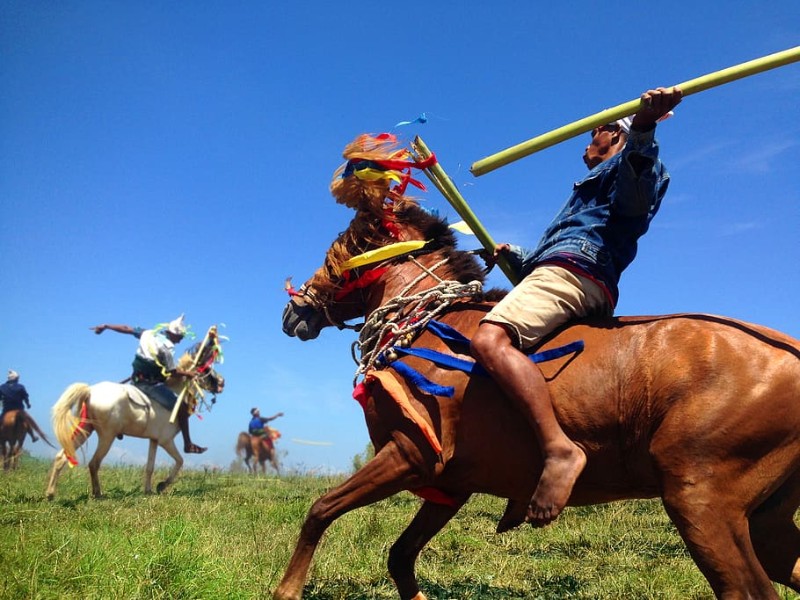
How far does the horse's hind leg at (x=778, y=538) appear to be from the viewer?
135 inches

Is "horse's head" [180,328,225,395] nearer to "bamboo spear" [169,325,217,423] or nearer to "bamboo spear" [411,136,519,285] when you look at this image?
"bamboo spear" [169,325,217,423]

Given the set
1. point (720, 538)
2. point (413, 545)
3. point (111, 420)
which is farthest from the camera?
point (111, 420)

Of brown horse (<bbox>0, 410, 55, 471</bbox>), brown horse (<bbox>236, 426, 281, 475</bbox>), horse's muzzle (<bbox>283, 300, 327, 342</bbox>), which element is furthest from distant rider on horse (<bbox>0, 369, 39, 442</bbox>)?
horse's muzzle (<bbox>283, 300, 327, 342</bbox>)

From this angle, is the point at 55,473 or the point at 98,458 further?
the point at 98,458

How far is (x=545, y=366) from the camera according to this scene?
3.46 metres

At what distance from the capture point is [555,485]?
3.11 metres

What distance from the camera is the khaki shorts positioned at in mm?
3531

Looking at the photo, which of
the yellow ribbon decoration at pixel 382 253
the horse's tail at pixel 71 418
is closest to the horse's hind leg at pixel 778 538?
the yellow ribbon decoration at pixel 382 253

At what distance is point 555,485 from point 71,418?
1132 cm

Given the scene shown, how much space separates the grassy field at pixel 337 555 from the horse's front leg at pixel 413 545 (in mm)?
278

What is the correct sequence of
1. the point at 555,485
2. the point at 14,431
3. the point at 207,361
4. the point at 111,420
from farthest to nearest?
the point at 14,431 → the point at 207,361 → the point at 111,420 → the point at 555,485

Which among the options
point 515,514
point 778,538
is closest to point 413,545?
point 515,514

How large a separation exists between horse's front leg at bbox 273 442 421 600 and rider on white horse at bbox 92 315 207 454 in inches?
431

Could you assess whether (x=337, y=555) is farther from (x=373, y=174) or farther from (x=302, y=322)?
(x=373, y=174)
